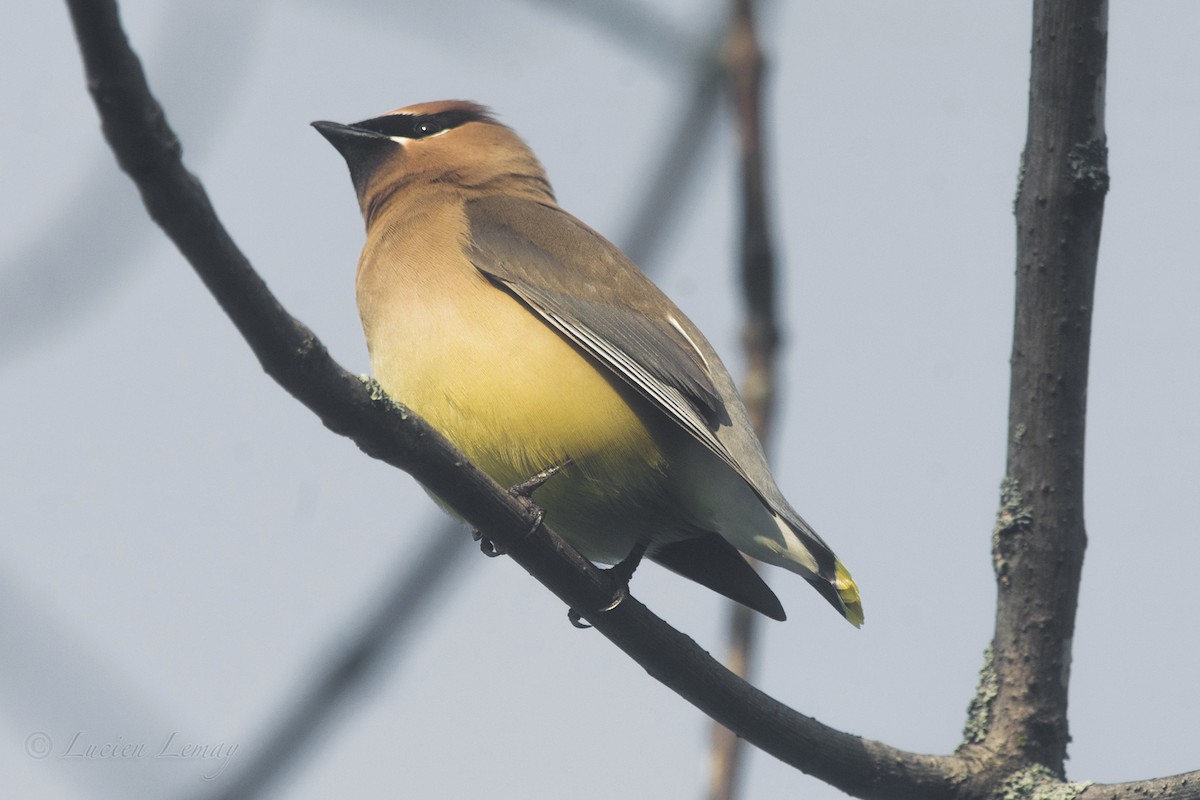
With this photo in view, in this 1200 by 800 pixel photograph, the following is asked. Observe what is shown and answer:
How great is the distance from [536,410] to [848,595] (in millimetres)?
1121

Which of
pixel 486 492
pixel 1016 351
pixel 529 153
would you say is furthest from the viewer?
pixel 529 153

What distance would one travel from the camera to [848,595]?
14.6ft

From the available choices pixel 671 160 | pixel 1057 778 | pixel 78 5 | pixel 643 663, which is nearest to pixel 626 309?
pixel 671 160

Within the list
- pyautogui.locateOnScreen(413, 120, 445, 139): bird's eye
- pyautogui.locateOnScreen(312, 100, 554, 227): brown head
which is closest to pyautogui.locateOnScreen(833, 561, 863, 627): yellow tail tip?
pyautogui.locateOnScreen(312, 100, 554, 227): brown head

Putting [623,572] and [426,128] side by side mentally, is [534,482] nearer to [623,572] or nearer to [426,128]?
[623,572]

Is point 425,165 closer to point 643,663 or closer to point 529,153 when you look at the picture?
point 529,153

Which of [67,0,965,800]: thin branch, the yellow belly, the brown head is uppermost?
the brown head

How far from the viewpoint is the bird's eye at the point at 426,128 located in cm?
606

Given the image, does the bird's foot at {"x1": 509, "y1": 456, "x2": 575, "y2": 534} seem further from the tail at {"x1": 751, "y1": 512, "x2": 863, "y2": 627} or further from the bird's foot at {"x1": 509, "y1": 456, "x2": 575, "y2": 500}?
the tail at {"x1": 751, "y1": 512, "x2": 863, "y2": 627}

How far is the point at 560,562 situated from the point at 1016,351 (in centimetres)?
125

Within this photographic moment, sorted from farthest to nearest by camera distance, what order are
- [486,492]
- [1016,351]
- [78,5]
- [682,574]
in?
[682,574] < [1016,351] < [486,492] < [78,5]

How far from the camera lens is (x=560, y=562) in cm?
369

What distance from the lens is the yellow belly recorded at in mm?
4285

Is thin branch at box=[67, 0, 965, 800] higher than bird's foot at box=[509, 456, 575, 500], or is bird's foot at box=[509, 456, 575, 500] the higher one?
bird's foot at box=[509, 456, 575, 500]
